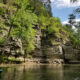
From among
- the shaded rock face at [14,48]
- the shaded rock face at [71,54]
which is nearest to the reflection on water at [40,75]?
the shaded rock face at [14,48]

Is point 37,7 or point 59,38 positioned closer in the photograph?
point 59,38

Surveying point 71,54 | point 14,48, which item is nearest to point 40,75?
point 14,48

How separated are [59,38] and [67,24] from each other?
122ft

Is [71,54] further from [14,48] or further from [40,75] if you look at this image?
[40,75]

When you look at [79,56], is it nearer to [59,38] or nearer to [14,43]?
[59,38]

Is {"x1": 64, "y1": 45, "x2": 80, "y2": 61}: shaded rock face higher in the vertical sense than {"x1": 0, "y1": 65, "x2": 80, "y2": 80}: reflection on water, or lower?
higher

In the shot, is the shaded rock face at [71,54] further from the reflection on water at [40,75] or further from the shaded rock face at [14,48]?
the reflection on water at [40,75]

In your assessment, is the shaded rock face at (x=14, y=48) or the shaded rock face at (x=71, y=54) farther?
the shaded rock face at (x=71, y=54)

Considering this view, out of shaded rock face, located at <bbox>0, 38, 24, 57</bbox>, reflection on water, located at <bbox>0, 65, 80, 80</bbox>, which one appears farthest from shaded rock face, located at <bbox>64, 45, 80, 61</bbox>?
reflection on water, located at <bbox>0, 65, 80, 80</bbox>

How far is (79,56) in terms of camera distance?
2094 inches

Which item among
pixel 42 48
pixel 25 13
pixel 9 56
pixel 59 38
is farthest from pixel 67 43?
pixel 25 13

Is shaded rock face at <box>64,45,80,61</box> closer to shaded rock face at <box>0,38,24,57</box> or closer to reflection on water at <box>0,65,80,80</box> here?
shaded rock face at <box>0,38,24,57</box>

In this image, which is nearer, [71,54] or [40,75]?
[40,75]

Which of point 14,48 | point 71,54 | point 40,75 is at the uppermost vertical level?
point 14,48
